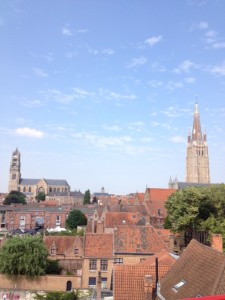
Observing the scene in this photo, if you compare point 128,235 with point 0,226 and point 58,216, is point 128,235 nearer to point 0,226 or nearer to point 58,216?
point 58,216

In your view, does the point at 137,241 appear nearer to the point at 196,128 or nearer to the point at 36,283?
the point at 36,283

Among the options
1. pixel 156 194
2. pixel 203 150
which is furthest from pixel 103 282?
pixel 203 150

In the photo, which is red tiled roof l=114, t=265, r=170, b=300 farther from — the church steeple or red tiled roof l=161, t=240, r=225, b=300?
the church steeple

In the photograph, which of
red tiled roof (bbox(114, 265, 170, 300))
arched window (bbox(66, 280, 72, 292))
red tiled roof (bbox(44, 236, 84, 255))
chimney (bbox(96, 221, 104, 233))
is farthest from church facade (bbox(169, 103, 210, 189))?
red tiled roof (bbox(114, 265, 170, 300))

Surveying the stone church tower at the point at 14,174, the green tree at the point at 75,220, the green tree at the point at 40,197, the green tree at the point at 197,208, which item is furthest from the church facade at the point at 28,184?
the green tree at the point at 197,208

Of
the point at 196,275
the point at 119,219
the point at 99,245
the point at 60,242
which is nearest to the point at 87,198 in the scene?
the point at 119,219

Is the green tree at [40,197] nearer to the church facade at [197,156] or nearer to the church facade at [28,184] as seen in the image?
the church facade at [28,184]

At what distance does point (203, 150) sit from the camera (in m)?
141

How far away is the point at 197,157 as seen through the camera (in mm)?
140125

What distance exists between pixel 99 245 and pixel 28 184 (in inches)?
6330

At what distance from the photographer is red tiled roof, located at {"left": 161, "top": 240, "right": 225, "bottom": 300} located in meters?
14.2

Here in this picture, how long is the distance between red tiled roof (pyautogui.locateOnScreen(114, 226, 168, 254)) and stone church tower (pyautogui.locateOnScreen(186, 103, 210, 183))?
4079 inches

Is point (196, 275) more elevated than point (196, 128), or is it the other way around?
point (196, 128)

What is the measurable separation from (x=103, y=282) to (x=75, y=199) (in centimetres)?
14102
